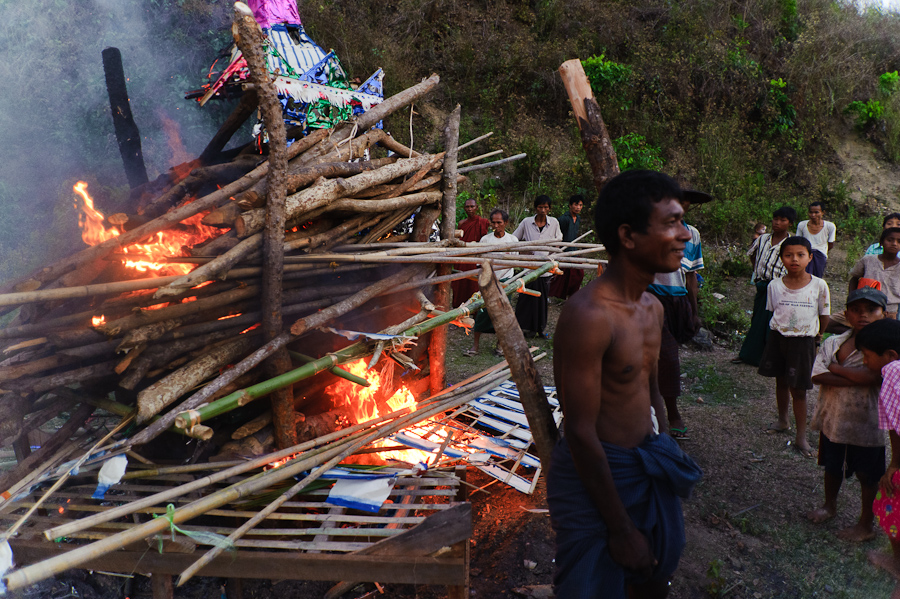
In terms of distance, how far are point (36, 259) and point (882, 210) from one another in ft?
56.2

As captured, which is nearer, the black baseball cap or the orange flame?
the black baseball cap

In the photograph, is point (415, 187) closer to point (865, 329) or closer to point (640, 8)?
point (865, 329)

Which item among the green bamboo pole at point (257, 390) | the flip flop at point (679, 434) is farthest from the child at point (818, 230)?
the green bamboo pole at point (257, 390)

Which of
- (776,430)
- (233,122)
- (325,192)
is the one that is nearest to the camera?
(325,192)

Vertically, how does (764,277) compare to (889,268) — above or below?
below

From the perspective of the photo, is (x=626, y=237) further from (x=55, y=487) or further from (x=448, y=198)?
(x=448, y=198)

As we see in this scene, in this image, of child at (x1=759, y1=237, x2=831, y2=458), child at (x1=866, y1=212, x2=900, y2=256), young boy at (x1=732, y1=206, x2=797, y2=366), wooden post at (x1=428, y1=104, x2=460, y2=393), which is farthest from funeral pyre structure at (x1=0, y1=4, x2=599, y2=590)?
child at (x1=866, y1=212, x2=900, y2=256)

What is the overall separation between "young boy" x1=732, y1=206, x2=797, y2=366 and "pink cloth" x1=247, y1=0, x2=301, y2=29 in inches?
245

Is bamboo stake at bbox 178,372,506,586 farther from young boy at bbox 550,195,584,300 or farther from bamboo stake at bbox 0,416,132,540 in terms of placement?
young boy at bbox 550,195,584,300

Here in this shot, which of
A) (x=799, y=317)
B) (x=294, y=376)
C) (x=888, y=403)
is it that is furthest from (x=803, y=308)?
(x=294, y=376)

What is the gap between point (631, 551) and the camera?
6.06 ft

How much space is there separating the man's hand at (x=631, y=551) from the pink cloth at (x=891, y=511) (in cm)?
197

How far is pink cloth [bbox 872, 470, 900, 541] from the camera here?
115 inches

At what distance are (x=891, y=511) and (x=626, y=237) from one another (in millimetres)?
2400
